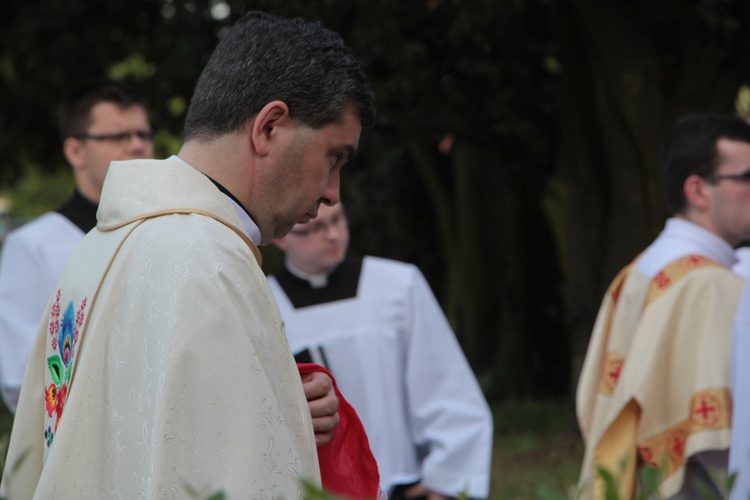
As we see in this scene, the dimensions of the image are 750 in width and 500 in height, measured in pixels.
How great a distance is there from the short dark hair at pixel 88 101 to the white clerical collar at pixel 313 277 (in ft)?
3.36

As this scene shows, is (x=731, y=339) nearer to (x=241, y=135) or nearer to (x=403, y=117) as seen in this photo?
(x=241, y=135)

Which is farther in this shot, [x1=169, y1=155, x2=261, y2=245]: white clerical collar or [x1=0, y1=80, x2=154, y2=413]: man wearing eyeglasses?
Result: [x1=0, y1=80, x2=154, y2=413]: man wearing eyeglasses

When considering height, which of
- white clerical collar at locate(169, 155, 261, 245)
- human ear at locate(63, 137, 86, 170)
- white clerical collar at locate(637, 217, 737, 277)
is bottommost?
white clerical collar at locate(637, 217, 737, 277)

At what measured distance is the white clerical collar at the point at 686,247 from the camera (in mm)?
4449

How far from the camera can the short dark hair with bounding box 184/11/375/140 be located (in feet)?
7.52

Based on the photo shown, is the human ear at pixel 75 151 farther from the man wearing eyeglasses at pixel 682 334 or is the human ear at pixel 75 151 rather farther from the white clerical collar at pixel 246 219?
the white clerical collar at pixel 246 219

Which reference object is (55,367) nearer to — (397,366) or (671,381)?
(671,381)

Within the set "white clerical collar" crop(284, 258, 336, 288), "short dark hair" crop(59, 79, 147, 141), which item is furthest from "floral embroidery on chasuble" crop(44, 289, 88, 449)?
"white clerical collar" crop(284, 258, 336, 288)

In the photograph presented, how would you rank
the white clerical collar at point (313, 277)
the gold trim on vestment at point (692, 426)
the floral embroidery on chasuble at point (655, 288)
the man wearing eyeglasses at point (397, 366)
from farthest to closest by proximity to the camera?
the white clerical collar at point (313, 277) → the man wearing eyeglasses at point (397, 366) → the floral embroidery on chasuble at point (655, 288) → the gold trim on vestment at point (692, 426)

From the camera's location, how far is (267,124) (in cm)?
229

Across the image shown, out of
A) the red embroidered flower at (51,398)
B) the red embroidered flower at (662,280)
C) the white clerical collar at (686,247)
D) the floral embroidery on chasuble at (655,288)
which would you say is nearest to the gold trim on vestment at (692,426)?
the floral embroidery on chasuble at (655,288)

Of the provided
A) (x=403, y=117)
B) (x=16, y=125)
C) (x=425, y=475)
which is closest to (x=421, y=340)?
(x=425, y=475)

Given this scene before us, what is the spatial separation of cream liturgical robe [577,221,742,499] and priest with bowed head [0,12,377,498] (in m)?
2.20

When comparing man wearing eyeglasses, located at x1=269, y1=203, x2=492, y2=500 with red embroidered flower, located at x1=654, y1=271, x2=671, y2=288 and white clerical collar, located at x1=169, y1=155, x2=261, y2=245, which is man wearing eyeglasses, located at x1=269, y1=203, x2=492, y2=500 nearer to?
red embroidered flower, located at x1=654, y1=271, x2=671, y2=288
